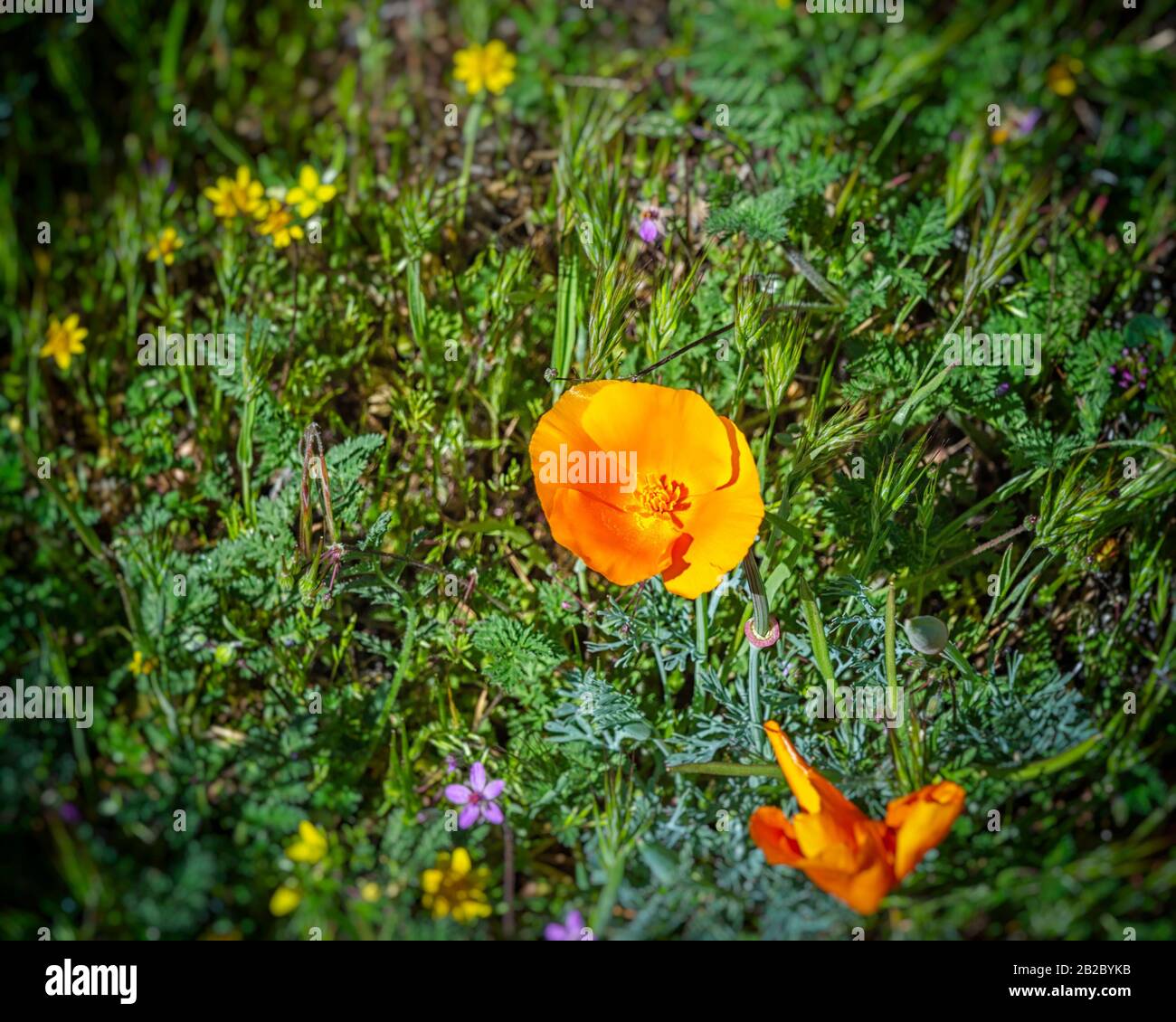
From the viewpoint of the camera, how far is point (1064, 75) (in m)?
2.49

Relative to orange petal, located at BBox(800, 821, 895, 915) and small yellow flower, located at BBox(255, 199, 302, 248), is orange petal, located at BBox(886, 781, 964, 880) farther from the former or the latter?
small yellow flower, located at BBox(255, 199, 302, 248)

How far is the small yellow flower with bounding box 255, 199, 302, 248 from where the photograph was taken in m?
2.23

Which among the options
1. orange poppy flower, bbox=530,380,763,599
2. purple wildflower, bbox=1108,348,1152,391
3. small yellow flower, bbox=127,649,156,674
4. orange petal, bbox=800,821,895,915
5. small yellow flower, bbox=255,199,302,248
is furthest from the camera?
small yellow flower, bbox=255,199,302,248

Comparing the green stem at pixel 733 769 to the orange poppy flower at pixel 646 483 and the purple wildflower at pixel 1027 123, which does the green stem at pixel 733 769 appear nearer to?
the orange poppy flower at pixel 646 483

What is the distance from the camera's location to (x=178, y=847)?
1841mm

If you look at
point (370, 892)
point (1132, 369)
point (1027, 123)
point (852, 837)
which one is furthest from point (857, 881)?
point (1027, 123)

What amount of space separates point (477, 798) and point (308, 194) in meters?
1.40

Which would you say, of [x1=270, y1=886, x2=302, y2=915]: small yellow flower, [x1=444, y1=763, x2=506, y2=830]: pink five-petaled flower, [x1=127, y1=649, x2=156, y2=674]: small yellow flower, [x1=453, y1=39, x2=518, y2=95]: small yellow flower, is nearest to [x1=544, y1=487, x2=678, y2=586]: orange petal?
[x1=444, y1=763, x2=506, y2=830]: pink five-petaled flower

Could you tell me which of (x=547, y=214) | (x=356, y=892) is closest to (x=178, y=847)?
(x=356, y=892)

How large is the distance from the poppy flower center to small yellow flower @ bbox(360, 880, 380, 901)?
79 centimetres

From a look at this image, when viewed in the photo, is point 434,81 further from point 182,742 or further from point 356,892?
point 356,892

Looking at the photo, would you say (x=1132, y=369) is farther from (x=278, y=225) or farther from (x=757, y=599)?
(x=278, y=225)

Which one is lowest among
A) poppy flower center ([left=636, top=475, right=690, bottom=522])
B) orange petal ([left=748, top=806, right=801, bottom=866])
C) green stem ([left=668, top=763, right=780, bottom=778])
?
orange petal ([left=748, top=806, right=801, bottom=866])

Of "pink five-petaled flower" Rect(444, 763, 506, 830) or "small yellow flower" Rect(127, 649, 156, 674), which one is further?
"small yellow flower" Rect(127, 649, 156, 674)
